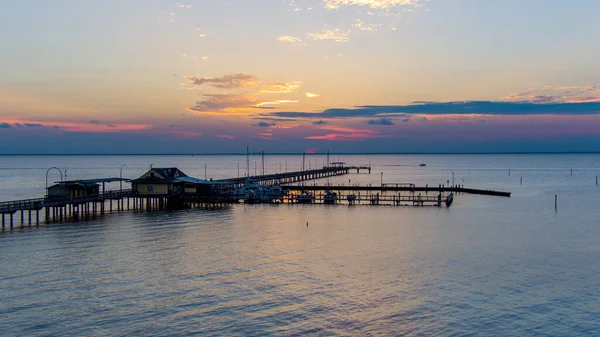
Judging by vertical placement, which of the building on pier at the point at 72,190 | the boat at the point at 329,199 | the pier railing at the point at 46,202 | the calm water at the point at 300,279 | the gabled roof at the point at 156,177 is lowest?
the calm water at the point at 300,279

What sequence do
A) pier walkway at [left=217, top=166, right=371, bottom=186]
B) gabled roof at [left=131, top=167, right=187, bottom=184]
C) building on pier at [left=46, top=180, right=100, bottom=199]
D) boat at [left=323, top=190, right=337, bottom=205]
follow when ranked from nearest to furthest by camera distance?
building on pier at [left=46, top=180, right=100, bottom=199]
gabled roof at [left=131, top=167, right=187, bottom=184]
boat at [left=323, top=190, right=337, bottom=205]
pier walkway at [left=217, top=166, right=371, bottom=186]

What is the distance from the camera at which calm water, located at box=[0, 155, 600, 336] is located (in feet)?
88.3

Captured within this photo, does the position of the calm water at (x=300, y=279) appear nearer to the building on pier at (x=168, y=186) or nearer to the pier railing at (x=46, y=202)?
the pier railing at (x=46, y=202)

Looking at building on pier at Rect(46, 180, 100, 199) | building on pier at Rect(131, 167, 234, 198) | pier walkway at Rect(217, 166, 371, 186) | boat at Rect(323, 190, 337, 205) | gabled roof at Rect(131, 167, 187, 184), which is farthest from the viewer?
pier walkway at Rect(217, 166, 371, 186)

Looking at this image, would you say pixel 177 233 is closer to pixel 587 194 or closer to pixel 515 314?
pixel 515 314

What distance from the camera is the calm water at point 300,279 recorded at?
1060 inches

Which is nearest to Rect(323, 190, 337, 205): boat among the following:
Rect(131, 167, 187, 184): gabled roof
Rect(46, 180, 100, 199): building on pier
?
Rect(131, 167, 187, 184): gabled roof

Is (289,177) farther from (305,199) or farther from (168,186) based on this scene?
(168,186)

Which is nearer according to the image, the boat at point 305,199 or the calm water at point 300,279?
the calm water at point 300,279

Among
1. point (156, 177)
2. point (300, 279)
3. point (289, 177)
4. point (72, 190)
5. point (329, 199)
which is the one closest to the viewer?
point (300, 279)

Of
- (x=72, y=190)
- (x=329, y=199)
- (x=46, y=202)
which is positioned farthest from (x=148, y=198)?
(x=329, y=199)

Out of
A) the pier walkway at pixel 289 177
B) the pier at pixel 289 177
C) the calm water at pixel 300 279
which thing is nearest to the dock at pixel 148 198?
the calm water at pixel 300 279

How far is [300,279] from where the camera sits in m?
34.9

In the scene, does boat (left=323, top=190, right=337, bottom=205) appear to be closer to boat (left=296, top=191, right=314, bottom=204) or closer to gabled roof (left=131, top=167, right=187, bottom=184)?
boat (left=296, top=191, right=314, bottom=204)
